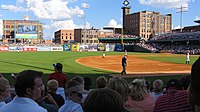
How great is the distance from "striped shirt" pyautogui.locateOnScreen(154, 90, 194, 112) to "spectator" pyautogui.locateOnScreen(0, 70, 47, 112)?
54.0 inches

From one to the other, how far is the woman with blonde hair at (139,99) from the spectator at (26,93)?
5.35 ft

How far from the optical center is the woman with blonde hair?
15.2 feet

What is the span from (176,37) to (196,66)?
88.7m

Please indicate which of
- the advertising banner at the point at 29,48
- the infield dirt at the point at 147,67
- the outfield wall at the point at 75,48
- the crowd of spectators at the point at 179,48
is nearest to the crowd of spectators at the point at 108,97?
the infield dirt at the point at 147,67

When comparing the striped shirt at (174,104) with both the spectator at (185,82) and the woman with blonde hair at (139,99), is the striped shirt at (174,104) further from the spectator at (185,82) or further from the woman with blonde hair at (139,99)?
the spectator at (185,82)

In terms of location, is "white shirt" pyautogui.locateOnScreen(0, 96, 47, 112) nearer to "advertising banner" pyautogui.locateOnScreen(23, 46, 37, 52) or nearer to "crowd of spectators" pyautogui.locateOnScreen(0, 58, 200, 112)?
"crowd of spectators" pyautogui.locateOnScreen(0, 58, 200, 112)

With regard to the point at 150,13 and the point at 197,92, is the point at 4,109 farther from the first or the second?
the point at 150,13

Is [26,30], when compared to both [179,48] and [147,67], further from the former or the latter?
[147,67]

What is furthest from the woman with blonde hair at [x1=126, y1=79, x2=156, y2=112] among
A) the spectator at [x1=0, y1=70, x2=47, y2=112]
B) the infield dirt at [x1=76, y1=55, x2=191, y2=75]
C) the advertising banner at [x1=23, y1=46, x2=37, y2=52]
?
the advertising banner at [x1=23, y1=46, x2=37, y2=52]

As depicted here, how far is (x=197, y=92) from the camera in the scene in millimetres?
1928

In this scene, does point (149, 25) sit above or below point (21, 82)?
above

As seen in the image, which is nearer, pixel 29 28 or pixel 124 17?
pixel 29 28

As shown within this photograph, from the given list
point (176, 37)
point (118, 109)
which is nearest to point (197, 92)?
point (118, 109)

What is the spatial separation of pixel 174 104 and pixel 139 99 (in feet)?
5.79
